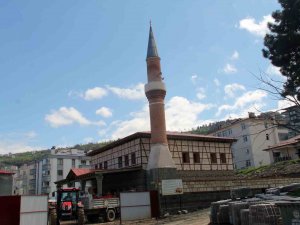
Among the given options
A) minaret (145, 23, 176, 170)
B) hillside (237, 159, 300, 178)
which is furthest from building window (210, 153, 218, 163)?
hillside (237, 159, 300, 178)

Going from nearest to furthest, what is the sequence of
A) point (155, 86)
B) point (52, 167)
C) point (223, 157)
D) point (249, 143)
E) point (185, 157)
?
point (155, 86) → point (185, 157) → point (223, 157) → point (249, 143) → point (52, 167)

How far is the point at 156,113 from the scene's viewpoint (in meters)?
28.2

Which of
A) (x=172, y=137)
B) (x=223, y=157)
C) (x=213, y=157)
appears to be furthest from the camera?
(x=223, y=157)

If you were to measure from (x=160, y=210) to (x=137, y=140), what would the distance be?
27.5ft

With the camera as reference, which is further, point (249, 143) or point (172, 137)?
point (249, 143)

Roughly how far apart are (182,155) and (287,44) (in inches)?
599

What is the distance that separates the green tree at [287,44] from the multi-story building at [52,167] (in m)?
Answer: 60.7

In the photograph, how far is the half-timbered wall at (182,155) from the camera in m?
30.4

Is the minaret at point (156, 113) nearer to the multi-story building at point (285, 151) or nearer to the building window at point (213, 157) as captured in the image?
the building window at point (213, 157)

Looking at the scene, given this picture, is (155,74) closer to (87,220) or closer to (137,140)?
(137,140)

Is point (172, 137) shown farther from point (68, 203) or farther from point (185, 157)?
point (68, 203)

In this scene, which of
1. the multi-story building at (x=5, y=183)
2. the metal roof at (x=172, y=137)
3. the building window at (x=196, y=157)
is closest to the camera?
the multi-story building at (x=5, y=183)

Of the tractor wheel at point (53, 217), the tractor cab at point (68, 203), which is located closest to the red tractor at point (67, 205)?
the tractor cab at point (68, 203)

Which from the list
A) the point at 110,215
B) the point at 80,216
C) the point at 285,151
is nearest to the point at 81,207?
the point at 80,216
